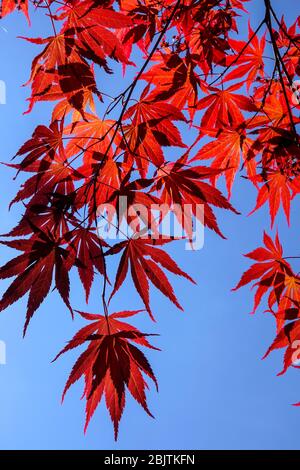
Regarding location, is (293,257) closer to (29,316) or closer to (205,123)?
(205,123)

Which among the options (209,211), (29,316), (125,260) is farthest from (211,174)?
(29,316)

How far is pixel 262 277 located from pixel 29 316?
2.68 ft

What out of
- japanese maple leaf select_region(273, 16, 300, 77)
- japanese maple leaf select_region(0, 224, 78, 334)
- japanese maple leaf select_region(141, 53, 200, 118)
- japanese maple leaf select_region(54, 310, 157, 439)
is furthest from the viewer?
japanese maple leaf select_region(273, 16, 300, 77)

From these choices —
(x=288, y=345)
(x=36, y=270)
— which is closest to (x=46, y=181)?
(x=36, y=270)

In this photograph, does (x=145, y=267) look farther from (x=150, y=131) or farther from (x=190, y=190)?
(x=150, y=131)

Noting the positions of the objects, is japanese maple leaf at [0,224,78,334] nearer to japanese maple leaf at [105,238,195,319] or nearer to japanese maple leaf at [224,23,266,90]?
japanese maple leaf at [105,238,195,319]

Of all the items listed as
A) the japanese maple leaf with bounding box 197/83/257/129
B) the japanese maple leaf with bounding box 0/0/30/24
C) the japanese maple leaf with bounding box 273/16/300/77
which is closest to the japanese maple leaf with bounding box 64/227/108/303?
the japanese maple leaf with bounding box 197/83/257/129

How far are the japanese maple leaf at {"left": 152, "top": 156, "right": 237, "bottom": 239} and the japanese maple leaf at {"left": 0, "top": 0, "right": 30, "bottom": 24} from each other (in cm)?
66

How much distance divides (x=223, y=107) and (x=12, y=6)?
71cm

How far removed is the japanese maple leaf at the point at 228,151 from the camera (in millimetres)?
1259

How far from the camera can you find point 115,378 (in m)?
1.08

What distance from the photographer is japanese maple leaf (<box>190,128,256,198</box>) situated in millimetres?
1259

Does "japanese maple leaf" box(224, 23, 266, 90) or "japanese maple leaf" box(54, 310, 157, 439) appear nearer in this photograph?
"japanese maple leaf" box(54, 310, 157, 439)

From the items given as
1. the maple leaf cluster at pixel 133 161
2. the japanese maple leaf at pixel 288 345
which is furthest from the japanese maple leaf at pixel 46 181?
the japanese maple leaf at pixel 288 345
